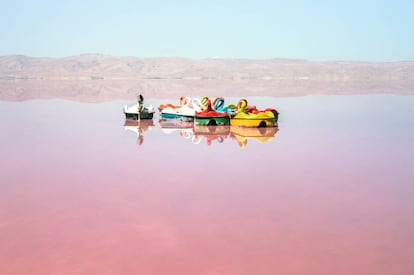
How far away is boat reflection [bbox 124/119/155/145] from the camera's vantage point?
1534cm

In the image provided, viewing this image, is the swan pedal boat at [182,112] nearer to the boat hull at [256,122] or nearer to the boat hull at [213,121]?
the boat hull at [213,121]

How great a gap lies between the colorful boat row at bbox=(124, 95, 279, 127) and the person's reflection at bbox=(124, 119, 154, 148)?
297 mm

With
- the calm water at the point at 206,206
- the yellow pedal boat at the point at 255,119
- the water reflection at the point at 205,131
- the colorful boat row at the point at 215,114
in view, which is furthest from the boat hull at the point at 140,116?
the calm water at the point at 206,206

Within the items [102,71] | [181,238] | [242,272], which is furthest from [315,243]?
A: [102,71]

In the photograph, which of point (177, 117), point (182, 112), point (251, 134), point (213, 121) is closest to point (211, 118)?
point (213, 121)

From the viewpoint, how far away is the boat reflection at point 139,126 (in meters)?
15.3

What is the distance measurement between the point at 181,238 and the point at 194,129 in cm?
1106

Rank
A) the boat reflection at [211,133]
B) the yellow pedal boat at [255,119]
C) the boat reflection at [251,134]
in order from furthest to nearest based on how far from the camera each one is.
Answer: the yellow pedal boat at [255,119] → the boat reflection at [211,133] → the boat reflection at [251,134]

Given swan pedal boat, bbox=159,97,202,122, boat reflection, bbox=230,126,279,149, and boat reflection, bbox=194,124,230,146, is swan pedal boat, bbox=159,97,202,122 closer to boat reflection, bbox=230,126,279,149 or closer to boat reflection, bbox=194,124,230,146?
boat reflection, bbox=194,124,230,146

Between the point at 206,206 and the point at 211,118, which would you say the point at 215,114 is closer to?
the point at 211,118

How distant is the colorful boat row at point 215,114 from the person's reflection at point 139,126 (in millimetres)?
297

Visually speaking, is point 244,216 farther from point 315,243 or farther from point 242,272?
point 242,272

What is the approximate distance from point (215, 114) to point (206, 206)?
10.7 meters

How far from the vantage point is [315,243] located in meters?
5.86
